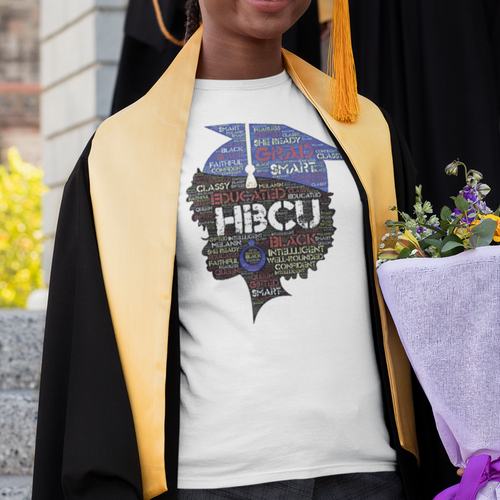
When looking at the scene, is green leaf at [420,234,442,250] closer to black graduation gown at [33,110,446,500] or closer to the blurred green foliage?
black graduation gown at [33,110,446,500]

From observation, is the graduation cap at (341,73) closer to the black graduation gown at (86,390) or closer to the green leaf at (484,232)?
the black graduation gown at (86,390)

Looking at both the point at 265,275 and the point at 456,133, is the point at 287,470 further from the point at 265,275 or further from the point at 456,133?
the point at 456,133

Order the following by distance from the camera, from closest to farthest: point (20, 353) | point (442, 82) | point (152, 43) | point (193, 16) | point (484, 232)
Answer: point (484, 232) < point (193, 16) < point (442, 82) < point (152, 43) < point (20, 353)

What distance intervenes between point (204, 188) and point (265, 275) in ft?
0.68

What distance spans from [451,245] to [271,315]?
35 centimetres

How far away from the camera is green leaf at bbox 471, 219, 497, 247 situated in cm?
111

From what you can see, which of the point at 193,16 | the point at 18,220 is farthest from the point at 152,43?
the point at 18,220

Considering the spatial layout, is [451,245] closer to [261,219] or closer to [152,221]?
[261,219]

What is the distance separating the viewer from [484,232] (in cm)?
112

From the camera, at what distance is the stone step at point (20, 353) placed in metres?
2.62

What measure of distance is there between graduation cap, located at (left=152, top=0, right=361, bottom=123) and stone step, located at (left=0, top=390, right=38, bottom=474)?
1.52 meters

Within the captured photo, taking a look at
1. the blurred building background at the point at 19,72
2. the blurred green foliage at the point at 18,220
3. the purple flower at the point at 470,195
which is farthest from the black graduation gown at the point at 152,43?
the blurred building background at the point at 19,72

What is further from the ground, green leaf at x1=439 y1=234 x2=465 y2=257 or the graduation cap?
the graduation cap

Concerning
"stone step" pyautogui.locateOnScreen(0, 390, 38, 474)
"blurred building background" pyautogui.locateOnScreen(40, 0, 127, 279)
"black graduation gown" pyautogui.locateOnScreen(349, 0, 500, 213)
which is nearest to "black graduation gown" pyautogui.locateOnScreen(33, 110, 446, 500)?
"black graduation gown" pyautogui.locateOnScreen(349, 0, 500, 213)
